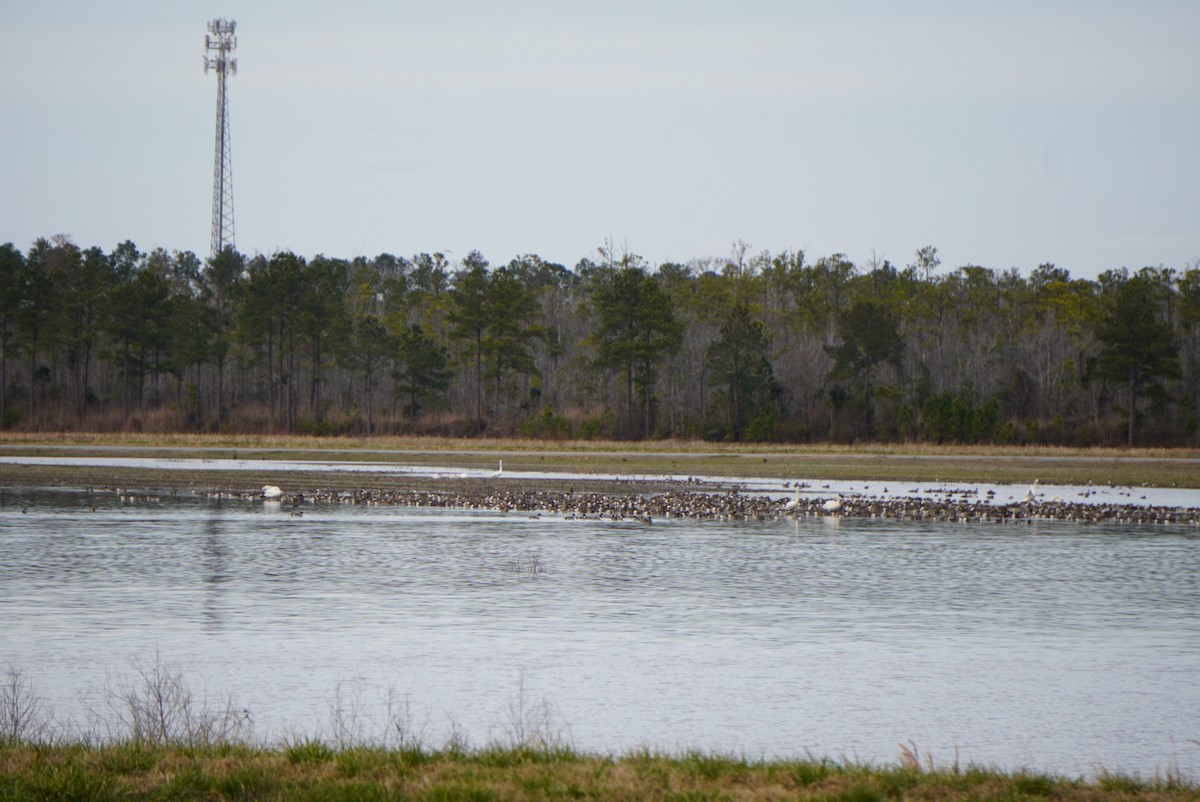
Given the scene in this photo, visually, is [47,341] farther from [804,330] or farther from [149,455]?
[804,330]

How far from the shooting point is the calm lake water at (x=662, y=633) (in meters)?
12.1

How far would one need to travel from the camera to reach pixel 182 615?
58.9 feet

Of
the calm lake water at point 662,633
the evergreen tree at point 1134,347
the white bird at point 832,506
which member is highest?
the evergreen tree at point 1134,347

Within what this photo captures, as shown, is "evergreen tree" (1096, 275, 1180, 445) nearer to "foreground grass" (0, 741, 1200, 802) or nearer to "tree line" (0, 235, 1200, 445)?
"tree line" (0, 235, 1200, 445)

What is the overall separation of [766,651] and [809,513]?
19.6 m

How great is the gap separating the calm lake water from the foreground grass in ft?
4.80

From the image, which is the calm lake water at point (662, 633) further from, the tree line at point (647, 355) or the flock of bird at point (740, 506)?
the tree line at point (647, 355)

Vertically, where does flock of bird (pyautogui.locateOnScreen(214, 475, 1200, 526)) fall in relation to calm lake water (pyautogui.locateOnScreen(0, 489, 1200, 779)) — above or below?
above

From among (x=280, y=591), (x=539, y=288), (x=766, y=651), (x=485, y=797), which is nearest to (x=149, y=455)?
(x=280, y=591)

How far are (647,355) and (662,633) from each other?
67.2 meters

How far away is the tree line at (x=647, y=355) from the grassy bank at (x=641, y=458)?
834cm

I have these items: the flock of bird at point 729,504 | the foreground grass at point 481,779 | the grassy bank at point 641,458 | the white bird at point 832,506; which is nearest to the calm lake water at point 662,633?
the foreground grass at point 481,779

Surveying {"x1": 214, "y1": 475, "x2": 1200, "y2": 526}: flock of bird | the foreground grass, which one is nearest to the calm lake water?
the foreground grass

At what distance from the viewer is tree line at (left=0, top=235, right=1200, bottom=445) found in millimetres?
82375
